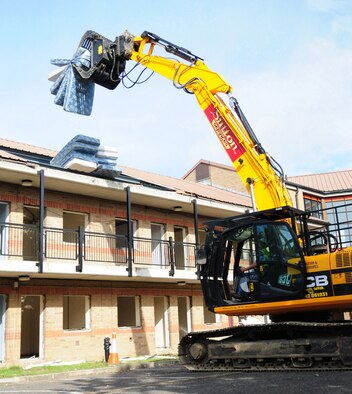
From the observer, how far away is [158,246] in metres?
21.5

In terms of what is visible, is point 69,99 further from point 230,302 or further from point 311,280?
point 311,280

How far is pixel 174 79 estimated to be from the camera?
13.8m

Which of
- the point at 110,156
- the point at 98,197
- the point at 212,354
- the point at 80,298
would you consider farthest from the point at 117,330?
the point at 212,354

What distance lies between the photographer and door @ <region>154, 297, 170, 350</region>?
2089 centimetres

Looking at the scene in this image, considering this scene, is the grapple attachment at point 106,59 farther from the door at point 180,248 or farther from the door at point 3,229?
the door at point 180,248

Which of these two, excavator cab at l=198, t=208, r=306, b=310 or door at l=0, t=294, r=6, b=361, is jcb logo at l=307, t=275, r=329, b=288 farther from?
door at l=0, t=294, r=6, b=361

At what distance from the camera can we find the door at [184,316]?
2195cm

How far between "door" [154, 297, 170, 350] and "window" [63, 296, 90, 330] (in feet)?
11.8

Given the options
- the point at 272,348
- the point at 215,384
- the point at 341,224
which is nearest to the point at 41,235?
the point at 272,348

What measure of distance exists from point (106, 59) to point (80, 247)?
5660 millimetres

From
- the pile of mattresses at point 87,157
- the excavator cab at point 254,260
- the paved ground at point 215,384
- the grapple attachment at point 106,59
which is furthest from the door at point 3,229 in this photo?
the excavator cab at point 254,260

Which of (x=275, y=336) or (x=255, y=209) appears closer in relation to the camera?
(x=275, y=336)

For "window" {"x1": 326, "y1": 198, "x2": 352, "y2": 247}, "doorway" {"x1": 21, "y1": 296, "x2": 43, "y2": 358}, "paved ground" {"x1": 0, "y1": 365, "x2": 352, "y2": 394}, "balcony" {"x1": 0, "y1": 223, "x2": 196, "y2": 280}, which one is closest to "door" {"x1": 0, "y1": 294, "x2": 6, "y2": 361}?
"balcony" {"x1": 0, "y1": 223, "x2": 196, "y2": 280}

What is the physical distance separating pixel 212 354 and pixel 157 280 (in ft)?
30.5
